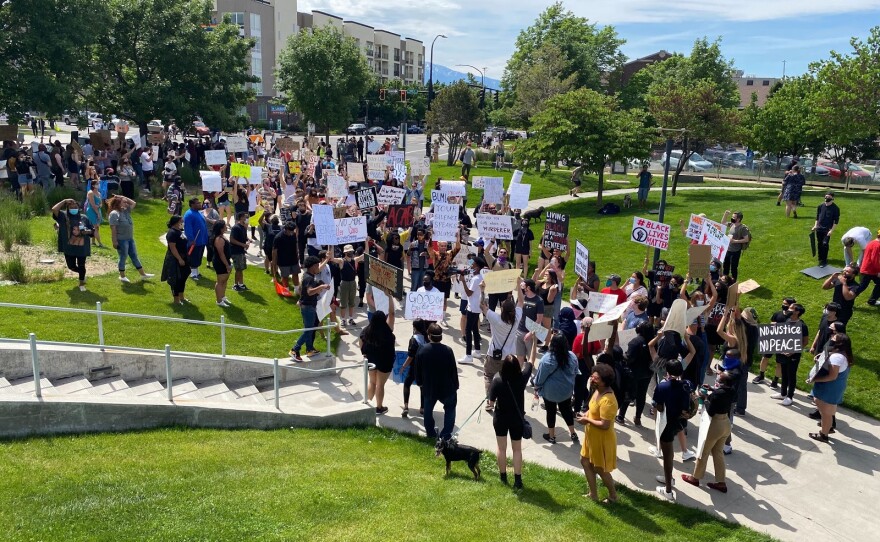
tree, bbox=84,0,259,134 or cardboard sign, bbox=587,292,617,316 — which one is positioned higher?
tree, bbox=84,0,259,134

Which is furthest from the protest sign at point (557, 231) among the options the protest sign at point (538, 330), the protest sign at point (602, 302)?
the protest sign at point (538, 330)

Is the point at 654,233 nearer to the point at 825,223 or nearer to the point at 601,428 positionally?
the point at 825,223

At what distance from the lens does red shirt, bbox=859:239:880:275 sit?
1330 centimetres

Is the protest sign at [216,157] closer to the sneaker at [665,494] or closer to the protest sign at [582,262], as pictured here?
the protest sign at [582,262]

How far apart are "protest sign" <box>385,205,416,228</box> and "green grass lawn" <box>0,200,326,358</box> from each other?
3.74 meters

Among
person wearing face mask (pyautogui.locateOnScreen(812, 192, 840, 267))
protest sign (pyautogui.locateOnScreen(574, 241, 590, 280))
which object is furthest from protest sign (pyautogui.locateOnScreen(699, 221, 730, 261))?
person wearing face mask (pyautogui.locateOnScreen(812, 192, 840, 267))

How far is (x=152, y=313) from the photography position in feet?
39.5

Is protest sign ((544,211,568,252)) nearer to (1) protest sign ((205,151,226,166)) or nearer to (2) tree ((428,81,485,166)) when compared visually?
(1) protest sign ((205,151,226,166))

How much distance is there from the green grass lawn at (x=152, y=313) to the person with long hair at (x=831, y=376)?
25.8 ft

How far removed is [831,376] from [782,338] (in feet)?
3.58

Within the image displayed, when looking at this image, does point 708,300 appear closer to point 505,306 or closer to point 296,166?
point 505,306

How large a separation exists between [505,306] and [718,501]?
3620 millimetres

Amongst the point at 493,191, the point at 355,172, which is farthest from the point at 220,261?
the point at 355,172

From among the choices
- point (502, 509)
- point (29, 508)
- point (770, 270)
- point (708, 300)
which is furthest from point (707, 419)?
point (770, 270)
